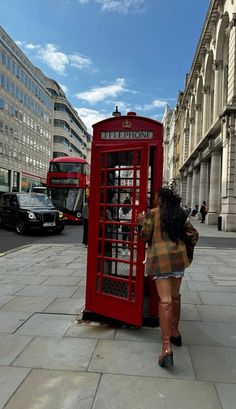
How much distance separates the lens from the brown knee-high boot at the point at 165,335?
3451 mm

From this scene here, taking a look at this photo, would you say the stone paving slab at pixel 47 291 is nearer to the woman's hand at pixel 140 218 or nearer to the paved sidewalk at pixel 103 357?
the paved sidewalk at pixel 103 357

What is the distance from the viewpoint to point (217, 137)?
26406 millimetres

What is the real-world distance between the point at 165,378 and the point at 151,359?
0.40 meters

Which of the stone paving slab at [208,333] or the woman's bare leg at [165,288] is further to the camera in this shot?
the stone paving slab at [208,333]

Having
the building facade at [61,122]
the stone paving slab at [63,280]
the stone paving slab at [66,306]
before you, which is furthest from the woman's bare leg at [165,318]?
the building facade at [61,122]

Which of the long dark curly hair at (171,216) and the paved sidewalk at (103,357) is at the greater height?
the long dark curly hair at (171,216)

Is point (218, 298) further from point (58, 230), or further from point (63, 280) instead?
point (58, 230)

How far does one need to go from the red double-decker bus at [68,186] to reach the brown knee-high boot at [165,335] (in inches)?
785

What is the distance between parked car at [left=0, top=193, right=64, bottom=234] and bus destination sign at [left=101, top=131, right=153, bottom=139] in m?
12.5

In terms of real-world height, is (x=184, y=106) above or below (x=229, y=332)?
above

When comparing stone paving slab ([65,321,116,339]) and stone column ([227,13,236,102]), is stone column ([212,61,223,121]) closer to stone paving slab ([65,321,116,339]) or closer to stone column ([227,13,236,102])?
stone column ([227,13,236,102])

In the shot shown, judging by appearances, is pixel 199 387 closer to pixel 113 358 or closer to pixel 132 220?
pixel 113 358

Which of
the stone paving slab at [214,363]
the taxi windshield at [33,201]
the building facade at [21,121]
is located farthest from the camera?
the building facade at [21,121]

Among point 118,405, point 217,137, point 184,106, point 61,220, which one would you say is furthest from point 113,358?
point 184,106
